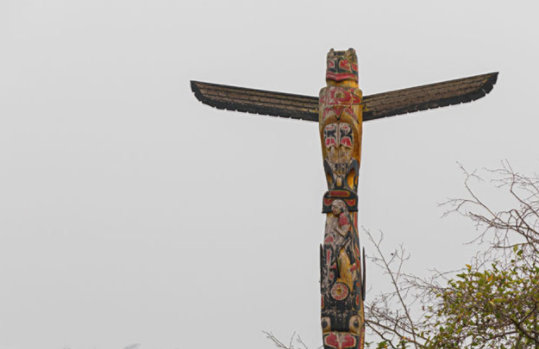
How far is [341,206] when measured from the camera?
29.4 feet

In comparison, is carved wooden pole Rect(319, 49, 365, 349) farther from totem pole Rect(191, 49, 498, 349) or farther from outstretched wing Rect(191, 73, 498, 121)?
outstretched wing Rect(191, 73, 498, 121)

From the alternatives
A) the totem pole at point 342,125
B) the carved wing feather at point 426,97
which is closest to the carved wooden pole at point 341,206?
the totem pole at point 342,125

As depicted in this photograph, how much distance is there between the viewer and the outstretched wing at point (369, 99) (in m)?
9.56

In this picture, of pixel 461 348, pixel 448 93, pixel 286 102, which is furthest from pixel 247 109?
pixel 461 348

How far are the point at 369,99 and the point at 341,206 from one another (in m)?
1.66

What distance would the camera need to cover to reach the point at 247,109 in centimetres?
1023

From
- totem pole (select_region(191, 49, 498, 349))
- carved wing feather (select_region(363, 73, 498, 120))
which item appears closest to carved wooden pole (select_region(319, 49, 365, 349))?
totem pole (select_region(191, 49, 498, 349))

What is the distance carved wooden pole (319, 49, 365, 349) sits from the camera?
846 centimetres

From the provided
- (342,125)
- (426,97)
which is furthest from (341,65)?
(426,97)

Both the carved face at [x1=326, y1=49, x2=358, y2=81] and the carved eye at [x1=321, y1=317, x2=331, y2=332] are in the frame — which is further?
the carved face at [x1=326, y1=49, x2=358, y2=81]

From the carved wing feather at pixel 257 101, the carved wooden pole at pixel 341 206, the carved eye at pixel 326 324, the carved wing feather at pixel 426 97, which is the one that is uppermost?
the carved wing feather at pixel 257 101

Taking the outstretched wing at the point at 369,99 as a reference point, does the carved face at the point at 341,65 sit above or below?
above

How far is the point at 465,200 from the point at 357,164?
4.63ft

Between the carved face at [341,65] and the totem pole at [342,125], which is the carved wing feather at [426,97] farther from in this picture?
the carved face at [341,65]
